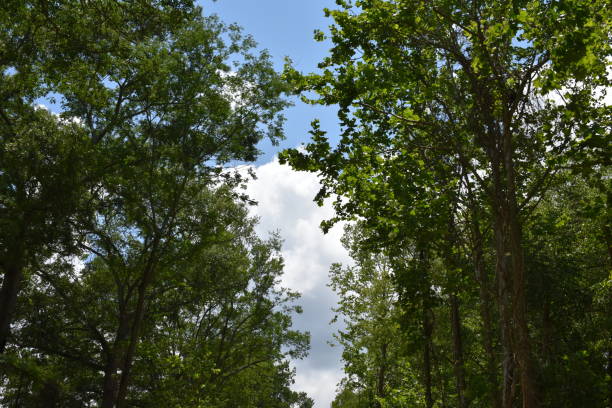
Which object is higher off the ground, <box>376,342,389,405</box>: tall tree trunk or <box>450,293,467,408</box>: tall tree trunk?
<box>376,342,389,405</box>: tall tree trunk

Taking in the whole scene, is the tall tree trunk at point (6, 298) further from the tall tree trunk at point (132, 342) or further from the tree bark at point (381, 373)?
the tree bark at point (381, 373)

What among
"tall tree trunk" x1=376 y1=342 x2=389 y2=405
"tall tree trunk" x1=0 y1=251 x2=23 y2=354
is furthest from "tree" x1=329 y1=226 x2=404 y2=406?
"tall tree trunk" x1=0 y1=251 x2=23 y2=354

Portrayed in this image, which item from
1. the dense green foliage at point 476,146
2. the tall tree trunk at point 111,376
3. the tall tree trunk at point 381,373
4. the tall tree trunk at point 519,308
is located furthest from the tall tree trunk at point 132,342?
the tall tree trunk at point 381,373

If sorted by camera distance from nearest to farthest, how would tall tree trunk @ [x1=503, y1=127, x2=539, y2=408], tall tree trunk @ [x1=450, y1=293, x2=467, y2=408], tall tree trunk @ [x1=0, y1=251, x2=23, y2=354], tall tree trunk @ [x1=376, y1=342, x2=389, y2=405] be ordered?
tall tree trunk @ [x1=503, y1=127, x2=539, y2=408] < tall tree trunk @ [x1=450, y1=293, x2=467, y2=408] < tall tree trunk @ [x1=0, y1=251, x2=23, y2=354] < tall tree trunk @ [x1=376, y1=342, x2=389, y2=405]

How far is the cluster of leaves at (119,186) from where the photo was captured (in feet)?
42.4

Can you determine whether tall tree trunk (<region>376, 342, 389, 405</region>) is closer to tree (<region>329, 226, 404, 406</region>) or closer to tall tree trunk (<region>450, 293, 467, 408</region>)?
tree (<region>329, 226, 404, 406</region>)

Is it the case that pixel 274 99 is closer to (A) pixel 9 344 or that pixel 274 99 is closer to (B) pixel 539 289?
(B) pixel 539 289

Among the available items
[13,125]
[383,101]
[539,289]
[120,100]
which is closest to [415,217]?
[383,101]

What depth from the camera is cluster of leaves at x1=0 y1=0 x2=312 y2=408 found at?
12930 mm

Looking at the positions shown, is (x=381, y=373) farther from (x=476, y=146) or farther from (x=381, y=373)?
(x=476, y=146)

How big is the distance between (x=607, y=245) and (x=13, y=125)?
21.0 m

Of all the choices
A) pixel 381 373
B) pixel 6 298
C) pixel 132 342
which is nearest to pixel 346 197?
pixel 132 342

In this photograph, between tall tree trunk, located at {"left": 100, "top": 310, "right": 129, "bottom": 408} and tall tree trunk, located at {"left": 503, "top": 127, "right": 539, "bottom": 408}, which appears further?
tall tree trunk, located at {"left": 100, "top": 310, "right": 129, "bottom": 408}

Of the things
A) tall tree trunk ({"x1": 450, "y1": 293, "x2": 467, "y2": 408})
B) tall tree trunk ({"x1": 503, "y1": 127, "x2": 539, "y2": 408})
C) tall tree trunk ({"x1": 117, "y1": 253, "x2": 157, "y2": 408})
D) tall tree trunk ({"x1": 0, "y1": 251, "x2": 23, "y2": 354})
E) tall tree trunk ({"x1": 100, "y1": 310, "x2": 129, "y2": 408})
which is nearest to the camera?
tall tree trunk ({"x1": 503, "y1": 127, "x2": 539, "y2": 408})
